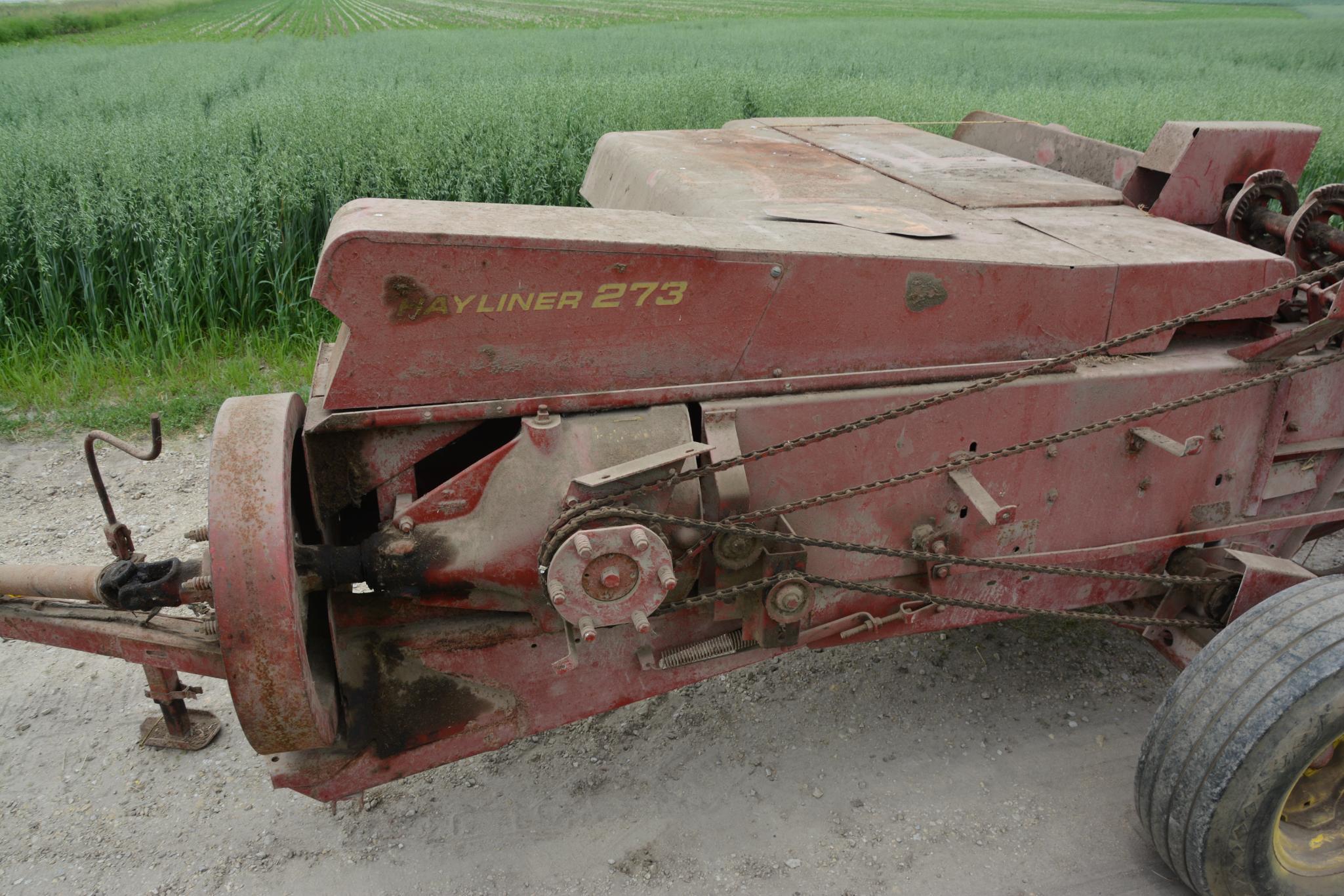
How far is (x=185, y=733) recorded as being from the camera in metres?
3.56

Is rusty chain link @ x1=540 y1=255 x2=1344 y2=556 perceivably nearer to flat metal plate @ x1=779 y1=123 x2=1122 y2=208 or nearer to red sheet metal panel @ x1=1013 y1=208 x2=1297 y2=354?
red sheet metal panel @ x1=1013 y1=208 x2=1297 y2=354

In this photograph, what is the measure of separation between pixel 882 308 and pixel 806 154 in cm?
173

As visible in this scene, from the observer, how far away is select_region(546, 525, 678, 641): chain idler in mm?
2461

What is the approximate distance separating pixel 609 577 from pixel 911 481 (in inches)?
38.0

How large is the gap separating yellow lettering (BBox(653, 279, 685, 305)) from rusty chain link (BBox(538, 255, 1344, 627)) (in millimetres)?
444

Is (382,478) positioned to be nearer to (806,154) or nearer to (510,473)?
(510,473)

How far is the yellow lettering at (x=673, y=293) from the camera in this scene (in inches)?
105

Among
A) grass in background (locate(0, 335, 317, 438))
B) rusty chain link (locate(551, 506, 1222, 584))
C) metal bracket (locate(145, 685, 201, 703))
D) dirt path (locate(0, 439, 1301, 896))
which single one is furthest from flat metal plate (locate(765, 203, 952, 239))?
grass in background (locate(0, 335, 317, 438))

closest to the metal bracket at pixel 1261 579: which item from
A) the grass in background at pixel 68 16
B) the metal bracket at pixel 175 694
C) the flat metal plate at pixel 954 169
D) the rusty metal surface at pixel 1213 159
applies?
the rusty metal surface at pixel 1213 159

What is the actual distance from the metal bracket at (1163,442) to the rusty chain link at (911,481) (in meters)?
0.07

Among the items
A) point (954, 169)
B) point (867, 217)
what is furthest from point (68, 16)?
point (867, 217)

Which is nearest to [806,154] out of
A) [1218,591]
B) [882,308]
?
[882,308]

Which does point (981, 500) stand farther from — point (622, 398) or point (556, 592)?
point (556, 592)

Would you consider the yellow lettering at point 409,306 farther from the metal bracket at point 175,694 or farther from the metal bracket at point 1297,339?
the metal bracket at point 1297,339
